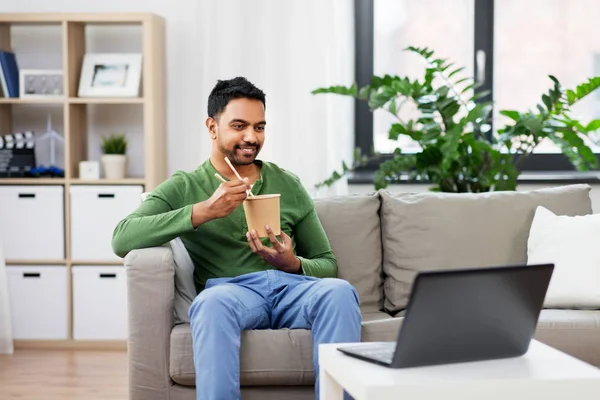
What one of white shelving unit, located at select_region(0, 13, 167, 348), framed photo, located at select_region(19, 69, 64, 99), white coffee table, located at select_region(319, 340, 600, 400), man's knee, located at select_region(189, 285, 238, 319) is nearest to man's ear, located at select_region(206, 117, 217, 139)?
man's knee, located at select_region(189, 285, 238, 319)

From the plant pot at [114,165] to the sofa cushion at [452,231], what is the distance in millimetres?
1631

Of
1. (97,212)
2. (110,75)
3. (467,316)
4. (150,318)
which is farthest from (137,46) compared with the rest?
(467,316)

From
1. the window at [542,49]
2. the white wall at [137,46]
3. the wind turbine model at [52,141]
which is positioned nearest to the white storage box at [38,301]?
the wind turbine model at [52,141]

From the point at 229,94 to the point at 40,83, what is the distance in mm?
1922

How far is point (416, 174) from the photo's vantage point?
A: 3.96 metres

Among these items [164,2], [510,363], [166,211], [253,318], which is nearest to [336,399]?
[510,363]

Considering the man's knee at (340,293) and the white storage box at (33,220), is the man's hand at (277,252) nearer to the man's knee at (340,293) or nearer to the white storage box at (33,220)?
the man's knee at (340,293)

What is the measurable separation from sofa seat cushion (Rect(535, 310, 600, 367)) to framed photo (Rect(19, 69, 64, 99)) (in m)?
2.59

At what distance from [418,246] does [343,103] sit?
58.4 inches

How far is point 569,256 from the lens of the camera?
2957mm

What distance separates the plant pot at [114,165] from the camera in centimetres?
436

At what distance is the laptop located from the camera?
163cm

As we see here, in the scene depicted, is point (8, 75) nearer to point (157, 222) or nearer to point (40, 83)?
point (40, 83)

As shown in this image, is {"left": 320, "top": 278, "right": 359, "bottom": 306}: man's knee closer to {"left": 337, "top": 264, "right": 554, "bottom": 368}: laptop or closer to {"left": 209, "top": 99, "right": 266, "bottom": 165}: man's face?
{"left": 209, "top": 99, "right": 266, "bottom": 165}: man's face
